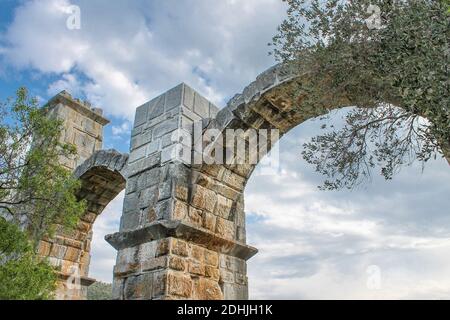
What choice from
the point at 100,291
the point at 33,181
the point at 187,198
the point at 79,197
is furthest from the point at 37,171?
the point at 100,291

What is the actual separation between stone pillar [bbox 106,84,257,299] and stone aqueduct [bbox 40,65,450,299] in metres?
0.01

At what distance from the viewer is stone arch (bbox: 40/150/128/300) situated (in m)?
8.43

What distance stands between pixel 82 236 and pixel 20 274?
4.66 metres

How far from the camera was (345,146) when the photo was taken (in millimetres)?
4168

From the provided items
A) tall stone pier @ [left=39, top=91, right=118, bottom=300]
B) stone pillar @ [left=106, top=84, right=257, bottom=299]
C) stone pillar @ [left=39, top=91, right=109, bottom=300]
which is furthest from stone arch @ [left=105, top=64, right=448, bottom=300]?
stone pillar @ [left=39, top=91, right=109, bottom=300]

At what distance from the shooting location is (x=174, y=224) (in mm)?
4910

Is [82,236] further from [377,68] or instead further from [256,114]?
[377,68]

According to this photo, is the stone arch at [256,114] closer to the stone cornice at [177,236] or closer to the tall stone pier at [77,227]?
the stone cornice at [177,236]

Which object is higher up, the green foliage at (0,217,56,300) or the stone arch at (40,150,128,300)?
the stone arch at (40,150,128,300)

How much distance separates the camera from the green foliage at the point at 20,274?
4.43m

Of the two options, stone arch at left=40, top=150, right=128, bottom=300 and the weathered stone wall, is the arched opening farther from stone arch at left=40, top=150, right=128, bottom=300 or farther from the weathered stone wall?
stone arch at left=40, top=150, right=128, bottom=300

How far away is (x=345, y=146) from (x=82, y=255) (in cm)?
681
